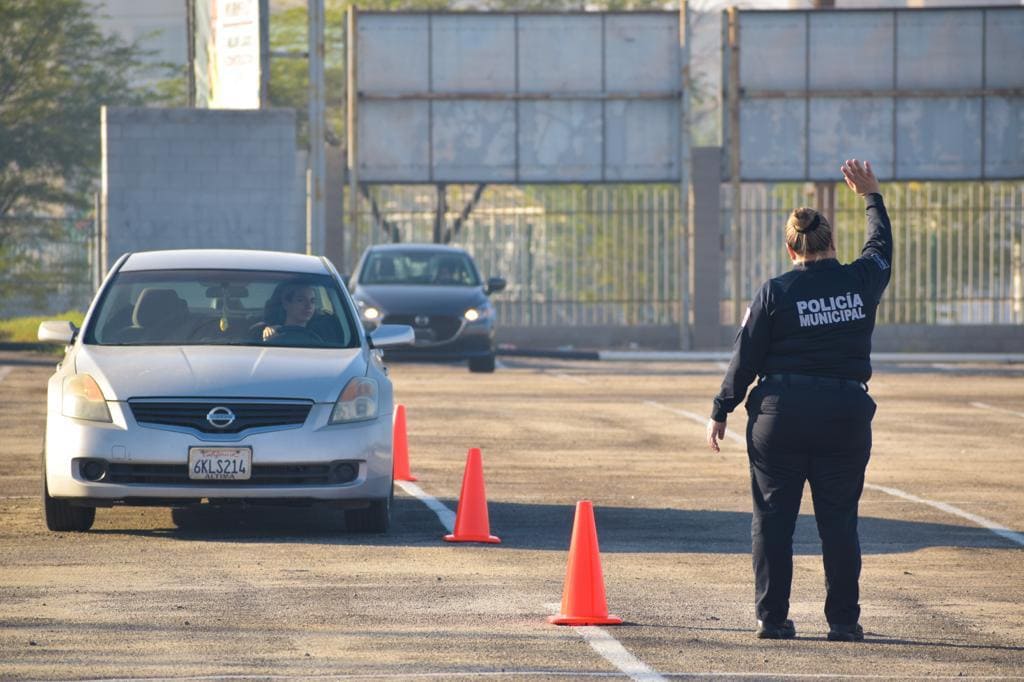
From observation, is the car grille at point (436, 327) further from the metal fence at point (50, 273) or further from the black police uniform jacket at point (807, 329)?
the black police uniform jacket at point (807, 329)

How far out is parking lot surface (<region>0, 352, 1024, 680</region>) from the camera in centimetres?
828

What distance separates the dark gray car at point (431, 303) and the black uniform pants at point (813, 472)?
732 inches

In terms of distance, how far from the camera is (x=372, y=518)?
12.2 meters

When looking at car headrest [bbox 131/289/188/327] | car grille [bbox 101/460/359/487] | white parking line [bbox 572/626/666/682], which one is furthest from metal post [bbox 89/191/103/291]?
white parking line [bbox 572/626/666/682]

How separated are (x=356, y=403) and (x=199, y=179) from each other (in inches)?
762

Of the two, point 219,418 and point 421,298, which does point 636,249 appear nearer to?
point 421,298

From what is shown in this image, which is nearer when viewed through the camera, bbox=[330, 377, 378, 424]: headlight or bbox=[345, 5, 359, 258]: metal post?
bbox=[330, 377, 378, 424]: headlight

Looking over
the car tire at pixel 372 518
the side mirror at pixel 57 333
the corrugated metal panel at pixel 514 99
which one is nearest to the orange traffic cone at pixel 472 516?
the car tire at pixel 372 518

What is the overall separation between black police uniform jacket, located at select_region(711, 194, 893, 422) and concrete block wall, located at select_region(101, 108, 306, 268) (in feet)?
72.7

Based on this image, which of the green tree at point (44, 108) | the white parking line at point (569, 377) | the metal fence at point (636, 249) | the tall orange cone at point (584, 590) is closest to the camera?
the tall orange cone at point (584, 590)

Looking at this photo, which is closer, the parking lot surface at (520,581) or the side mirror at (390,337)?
the parking lot surface at (520,581)

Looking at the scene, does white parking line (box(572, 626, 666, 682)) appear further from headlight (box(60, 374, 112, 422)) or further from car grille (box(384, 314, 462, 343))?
car grille (box(384, 314, 462, 343))

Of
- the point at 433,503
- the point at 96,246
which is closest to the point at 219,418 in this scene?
the point at 433,503

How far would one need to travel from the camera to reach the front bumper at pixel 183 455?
38.1 ft
